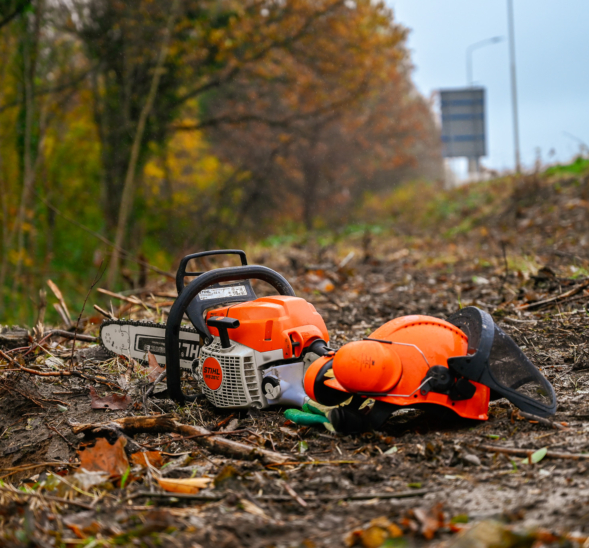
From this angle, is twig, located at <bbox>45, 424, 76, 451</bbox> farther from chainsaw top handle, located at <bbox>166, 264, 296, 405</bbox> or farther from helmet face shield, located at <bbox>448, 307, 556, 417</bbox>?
helmet face shield, located at <bbox>448, 307, 556, 417</bbox>

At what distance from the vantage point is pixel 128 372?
331 cm

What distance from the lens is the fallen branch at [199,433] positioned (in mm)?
2223

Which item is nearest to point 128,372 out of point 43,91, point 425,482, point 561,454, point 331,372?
point 331,372

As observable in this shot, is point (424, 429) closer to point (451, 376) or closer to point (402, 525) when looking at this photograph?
point (451, 376)

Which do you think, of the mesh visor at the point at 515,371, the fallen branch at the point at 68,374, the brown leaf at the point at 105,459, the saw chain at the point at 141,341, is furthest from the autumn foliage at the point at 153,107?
the mesh visor at the point at 515,371

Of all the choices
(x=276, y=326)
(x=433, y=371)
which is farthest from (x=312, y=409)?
(x=433, y=371)

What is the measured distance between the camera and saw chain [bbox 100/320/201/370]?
3.20m

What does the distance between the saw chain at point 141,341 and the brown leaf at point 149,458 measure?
0.91 meters

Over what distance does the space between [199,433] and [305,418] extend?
473 mm

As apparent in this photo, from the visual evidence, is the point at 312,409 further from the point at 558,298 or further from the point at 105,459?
the point at 558,298

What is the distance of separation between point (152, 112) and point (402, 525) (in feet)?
44.5

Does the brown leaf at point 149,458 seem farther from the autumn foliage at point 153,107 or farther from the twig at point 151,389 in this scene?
the autumn foliage at point 153,107

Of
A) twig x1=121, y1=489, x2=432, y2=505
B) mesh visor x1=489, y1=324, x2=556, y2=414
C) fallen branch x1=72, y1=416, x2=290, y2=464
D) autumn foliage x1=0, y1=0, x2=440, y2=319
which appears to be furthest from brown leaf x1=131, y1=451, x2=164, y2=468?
autumn foliage x1=0, y1=0, x2=440, y2=319

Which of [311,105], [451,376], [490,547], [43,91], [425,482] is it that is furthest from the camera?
[311,105]
